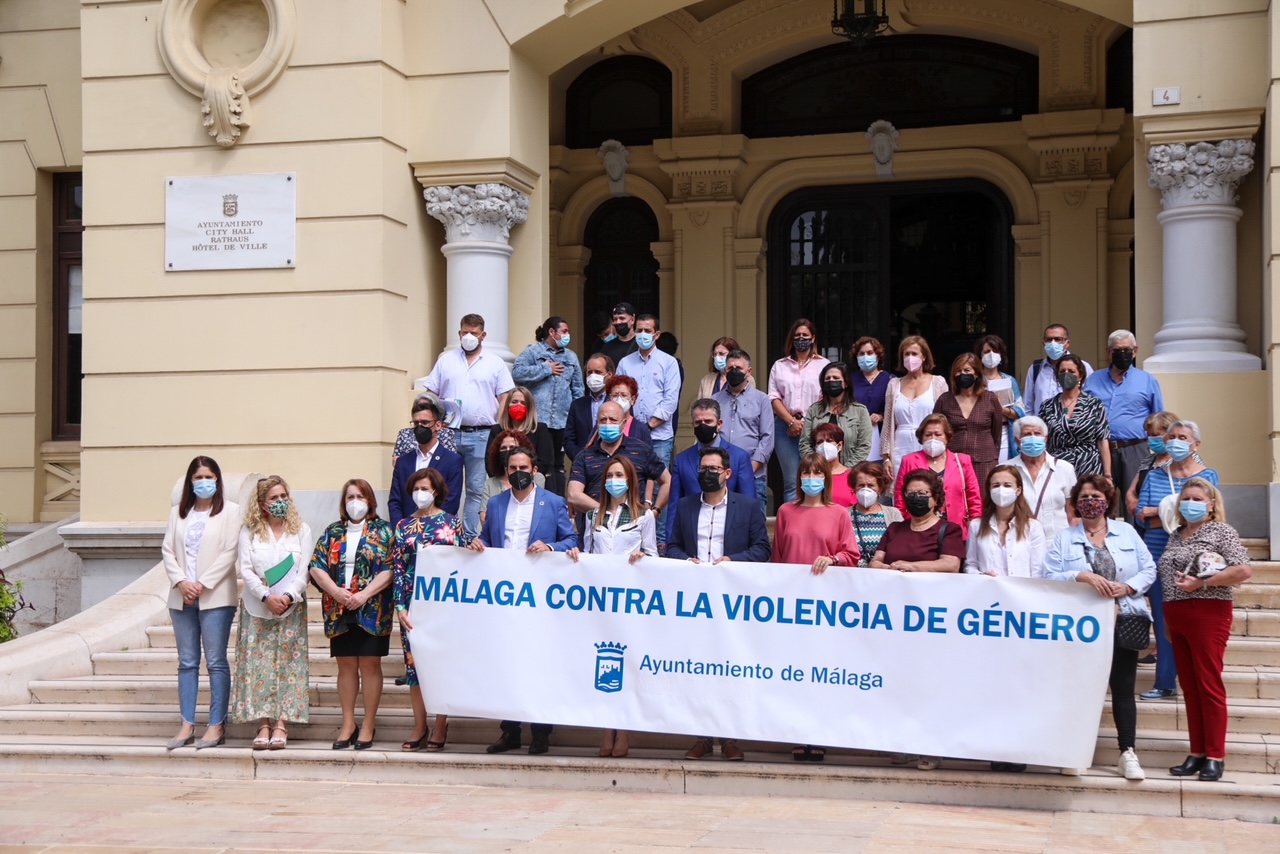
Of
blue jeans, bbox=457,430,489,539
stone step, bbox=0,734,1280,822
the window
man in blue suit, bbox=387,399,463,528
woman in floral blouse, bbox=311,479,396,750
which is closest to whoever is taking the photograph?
stone step, bbox=0,734,1280,822

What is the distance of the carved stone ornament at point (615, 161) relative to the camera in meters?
17.8

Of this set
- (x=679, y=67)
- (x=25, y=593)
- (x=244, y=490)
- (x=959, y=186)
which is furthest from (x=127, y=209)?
(x=959, y=186)

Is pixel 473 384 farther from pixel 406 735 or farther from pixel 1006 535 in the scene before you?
pixel 1006 535

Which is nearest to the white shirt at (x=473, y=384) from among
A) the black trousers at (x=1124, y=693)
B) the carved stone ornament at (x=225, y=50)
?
the carved stone ornament at (x=225, y=50)

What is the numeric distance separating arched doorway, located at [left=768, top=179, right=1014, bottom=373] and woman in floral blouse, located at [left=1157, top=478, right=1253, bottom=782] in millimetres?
8403

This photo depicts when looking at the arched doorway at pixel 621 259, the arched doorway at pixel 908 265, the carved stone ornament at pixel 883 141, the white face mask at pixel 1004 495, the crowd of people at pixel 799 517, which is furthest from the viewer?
the arched doorway at pixel 621 259

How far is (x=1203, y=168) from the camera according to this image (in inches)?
478

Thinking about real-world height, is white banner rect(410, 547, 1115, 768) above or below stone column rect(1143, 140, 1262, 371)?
below

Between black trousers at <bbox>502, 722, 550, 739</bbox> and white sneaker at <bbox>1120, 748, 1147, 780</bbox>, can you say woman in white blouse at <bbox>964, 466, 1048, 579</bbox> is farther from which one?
black trousers at <bbox>502, 722, 550, 739</bbox>

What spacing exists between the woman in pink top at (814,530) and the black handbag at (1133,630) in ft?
5.05

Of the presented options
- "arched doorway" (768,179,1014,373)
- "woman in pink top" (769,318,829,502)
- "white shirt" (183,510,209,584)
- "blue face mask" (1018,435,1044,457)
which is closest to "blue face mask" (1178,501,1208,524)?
"blue face mask" (1018,435,1044,457)

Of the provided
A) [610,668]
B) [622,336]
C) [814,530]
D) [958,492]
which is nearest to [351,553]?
[610,668]

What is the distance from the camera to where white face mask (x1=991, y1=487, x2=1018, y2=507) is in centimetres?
920

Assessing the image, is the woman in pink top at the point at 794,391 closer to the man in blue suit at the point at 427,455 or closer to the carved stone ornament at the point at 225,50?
the man in blue suit at the point at 427,455
